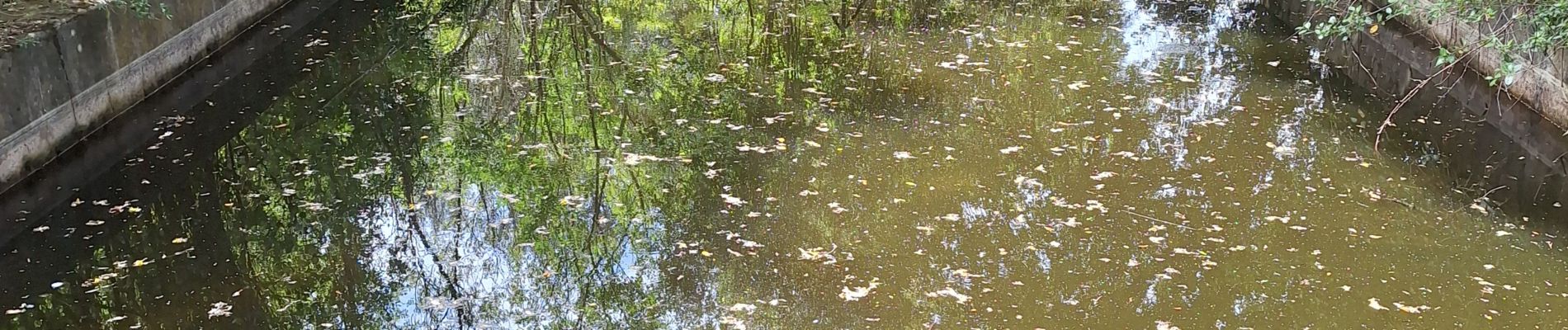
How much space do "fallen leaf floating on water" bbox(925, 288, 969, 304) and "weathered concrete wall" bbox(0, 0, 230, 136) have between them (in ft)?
14.2

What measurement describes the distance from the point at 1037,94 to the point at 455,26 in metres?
4.79

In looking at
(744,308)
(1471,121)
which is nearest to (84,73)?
(744,308)

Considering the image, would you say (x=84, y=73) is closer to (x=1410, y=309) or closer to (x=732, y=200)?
(x=732, y=200)

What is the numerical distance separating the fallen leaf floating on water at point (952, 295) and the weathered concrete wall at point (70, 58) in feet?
14.2

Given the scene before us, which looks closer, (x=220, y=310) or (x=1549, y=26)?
(x=220, y=310)

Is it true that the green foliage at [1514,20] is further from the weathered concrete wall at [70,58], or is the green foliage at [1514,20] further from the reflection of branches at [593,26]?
the weathered concrete wall at [70,58]

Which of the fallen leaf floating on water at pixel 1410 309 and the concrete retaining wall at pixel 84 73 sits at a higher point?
the concrete retaining wall at pixel 84 73

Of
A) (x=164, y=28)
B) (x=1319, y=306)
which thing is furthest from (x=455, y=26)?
(x=1319, y=306)

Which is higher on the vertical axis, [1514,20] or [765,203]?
[1514,20]

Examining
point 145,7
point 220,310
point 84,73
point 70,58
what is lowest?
point 220,310

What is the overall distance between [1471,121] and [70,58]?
7.59m

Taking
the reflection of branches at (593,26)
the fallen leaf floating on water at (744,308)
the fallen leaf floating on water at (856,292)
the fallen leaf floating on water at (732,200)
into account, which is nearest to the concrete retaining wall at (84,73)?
the reflection of branches at (593,26)

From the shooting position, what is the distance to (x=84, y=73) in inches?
246

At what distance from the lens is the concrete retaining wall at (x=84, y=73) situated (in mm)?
5602
